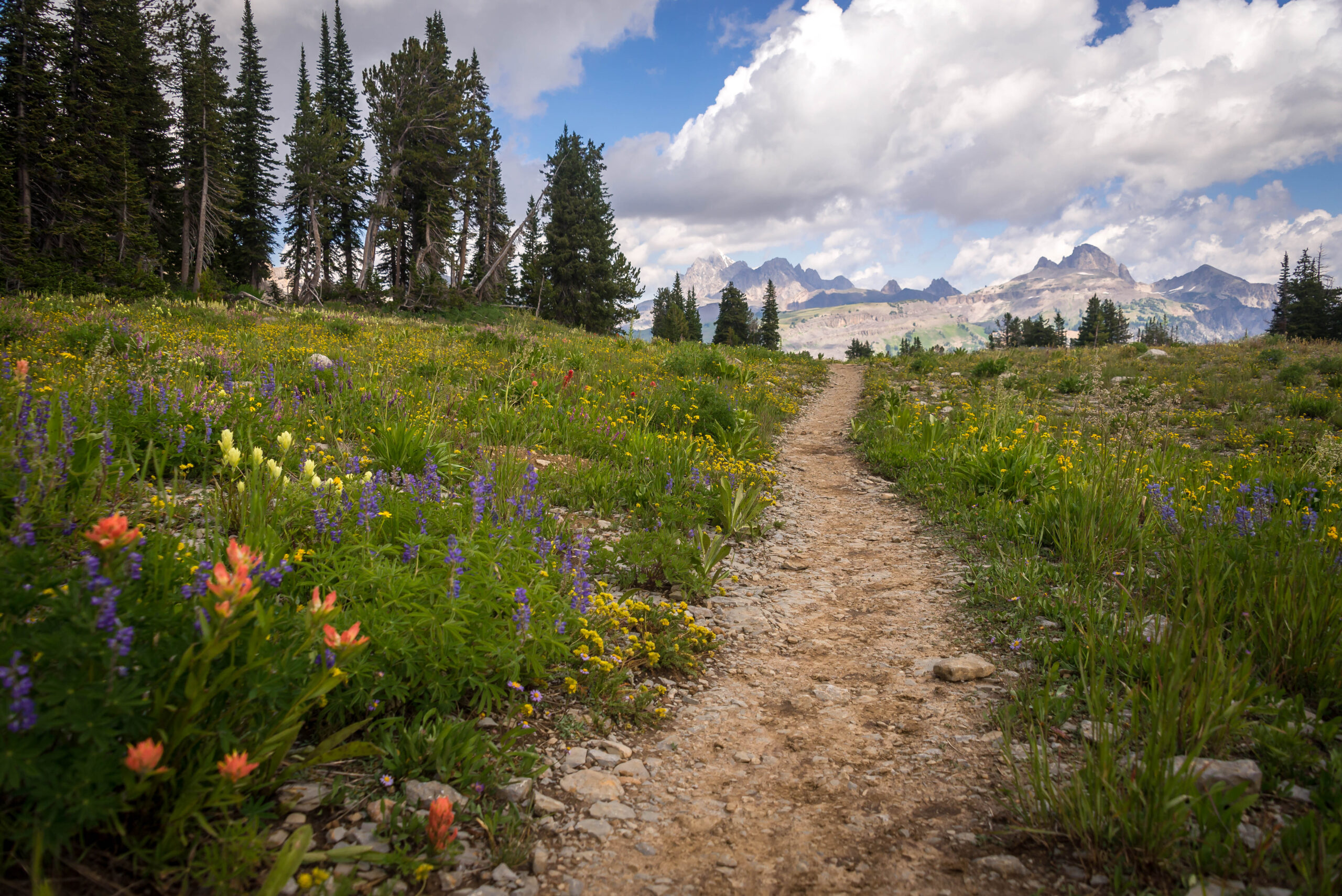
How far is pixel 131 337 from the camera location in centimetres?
675

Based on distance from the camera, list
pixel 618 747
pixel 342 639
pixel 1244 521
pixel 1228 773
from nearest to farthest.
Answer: pixel 342 639
pixel 1228 773
pixel 618 747
pixel 1244 521

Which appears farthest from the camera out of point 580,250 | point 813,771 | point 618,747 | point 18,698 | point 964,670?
point 580,250

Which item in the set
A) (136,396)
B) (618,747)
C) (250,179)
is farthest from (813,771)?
(250,179)

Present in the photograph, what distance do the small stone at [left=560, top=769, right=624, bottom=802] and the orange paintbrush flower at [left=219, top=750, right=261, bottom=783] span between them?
1.19 meters

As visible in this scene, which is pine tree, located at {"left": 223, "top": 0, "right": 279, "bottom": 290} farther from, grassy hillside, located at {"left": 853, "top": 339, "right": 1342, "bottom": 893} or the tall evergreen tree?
grassy hillside, located at {"left": 853, "top": 339, "right": 1342, "bottom": 893}

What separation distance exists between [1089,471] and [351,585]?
20.0 ft

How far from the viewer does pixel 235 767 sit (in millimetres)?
1603

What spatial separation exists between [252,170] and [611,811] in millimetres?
52285

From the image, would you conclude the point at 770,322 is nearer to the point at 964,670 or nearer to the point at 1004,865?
the point at 964,670

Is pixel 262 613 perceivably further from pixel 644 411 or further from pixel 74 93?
pixel 74 93

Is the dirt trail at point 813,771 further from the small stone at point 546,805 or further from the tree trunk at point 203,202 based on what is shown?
the tree trunk at point 203,202

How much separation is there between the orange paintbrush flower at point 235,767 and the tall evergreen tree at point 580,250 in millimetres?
36619

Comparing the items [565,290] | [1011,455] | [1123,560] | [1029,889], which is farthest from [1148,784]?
[565,290]

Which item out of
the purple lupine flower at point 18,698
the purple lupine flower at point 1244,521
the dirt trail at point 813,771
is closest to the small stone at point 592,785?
the dirt trail at point 813,771
